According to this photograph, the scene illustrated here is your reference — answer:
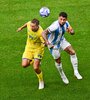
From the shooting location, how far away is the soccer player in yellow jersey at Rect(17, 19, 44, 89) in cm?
1283

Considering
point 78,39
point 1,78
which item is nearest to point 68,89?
point 1,78

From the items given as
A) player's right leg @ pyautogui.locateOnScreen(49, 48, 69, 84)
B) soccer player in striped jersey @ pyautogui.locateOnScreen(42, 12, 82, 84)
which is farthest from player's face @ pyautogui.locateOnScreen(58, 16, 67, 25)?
player's right leg @ pyautogui.locateOnScreen(49, 48, 69, 84)

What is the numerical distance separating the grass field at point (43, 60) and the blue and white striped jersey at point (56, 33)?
56.7 inches

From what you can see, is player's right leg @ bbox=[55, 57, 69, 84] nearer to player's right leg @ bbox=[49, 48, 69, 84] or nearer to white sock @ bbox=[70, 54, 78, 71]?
player's right leg @ bbox=[49, 48, 69, 84]

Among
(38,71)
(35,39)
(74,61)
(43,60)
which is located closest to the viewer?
(35,39)

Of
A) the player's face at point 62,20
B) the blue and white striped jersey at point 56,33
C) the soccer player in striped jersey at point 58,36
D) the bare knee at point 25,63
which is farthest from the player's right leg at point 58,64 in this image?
the player's face at point 62,20

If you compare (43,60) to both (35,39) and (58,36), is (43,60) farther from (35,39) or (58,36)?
(35,39)

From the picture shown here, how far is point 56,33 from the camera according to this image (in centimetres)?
1302

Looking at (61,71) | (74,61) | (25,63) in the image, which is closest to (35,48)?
(25,63)

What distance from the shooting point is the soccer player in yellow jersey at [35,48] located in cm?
1283

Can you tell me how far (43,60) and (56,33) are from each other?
2.57 meters

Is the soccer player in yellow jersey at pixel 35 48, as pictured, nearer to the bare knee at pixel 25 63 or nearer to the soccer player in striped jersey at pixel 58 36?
the bare knee at pixel 25 63

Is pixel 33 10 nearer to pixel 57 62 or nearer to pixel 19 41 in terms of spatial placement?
pixel 19 41

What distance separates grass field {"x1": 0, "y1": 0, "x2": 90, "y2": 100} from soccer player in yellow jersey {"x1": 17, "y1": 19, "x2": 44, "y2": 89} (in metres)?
0.66
